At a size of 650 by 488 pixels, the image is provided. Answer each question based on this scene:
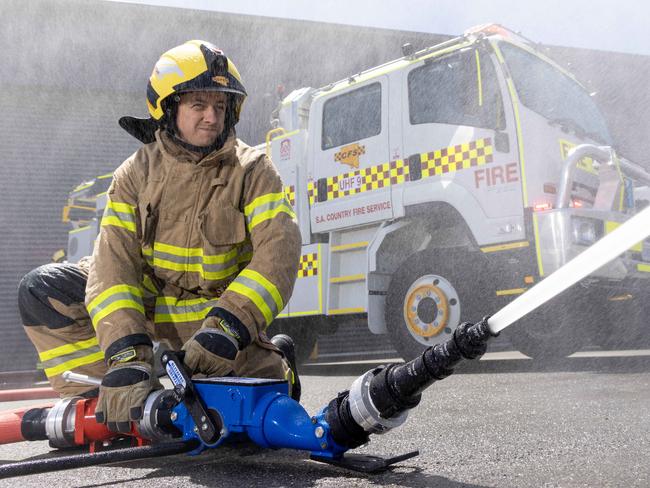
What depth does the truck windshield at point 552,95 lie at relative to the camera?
15.3ft

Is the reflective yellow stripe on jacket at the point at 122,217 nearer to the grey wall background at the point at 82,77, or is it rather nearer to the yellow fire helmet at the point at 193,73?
the yellow fire helmet at the point at 193,73

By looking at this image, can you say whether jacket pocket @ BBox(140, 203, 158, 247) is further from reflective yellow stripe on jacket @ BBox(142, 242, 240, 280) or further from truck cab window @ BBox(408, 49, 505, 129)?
truck cab window @ BBox(408, 49, 505, 129)

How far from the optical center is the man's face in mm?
2227

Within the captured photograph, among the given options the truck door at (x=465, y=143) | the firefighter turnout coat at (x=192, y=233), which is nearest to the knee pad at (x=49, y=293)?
the firefighter turnout coat at (x=192, y=233)

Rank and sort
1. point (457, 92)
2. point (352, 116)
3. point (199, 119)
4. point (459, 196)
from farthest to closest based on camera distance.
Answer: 1. point (352, 116)
2. point (457, 92)
3. point (459, 196)
4. point (199, 119)

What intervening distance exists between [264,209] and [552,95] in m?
3.36

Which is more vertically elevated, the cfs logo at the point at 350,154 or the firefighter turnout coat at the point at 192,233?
the cfs logo at the point at 350,154

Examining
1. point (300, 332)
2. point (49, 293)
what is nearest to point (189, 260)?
point (49, 293)

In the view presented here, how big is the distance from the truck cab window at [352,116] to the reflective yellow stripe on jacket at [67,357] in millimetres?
3139

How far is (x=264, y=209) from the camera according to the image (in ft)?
6.96

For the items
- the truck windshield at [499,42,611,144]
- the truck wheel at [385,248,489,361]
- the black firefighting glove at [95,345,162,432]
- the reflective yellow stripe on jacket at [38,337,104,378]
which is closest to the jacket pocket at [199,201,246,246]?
the black firefighting glove at [95,345,162,432]

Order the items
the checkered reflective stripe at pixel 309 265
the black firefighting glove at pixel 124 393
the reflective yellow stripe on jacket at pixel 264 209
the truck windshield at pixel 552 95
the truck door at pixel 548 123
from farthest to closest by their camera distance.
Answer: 1. the checkered reflective stripe at pixel 309 265
2. the truck windshield at pixel 552 95
3. the truck door at pixel 548 123
4. the reflective yellow stripe on jacket at pixel 264 209
5. the black firefighting glove at pixel 124 393

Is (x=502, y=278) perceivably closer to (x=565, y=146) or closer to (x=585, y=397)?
(x=565, y=146)

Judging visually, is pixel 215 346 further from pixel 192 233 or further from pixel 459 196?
pixel 459 196
